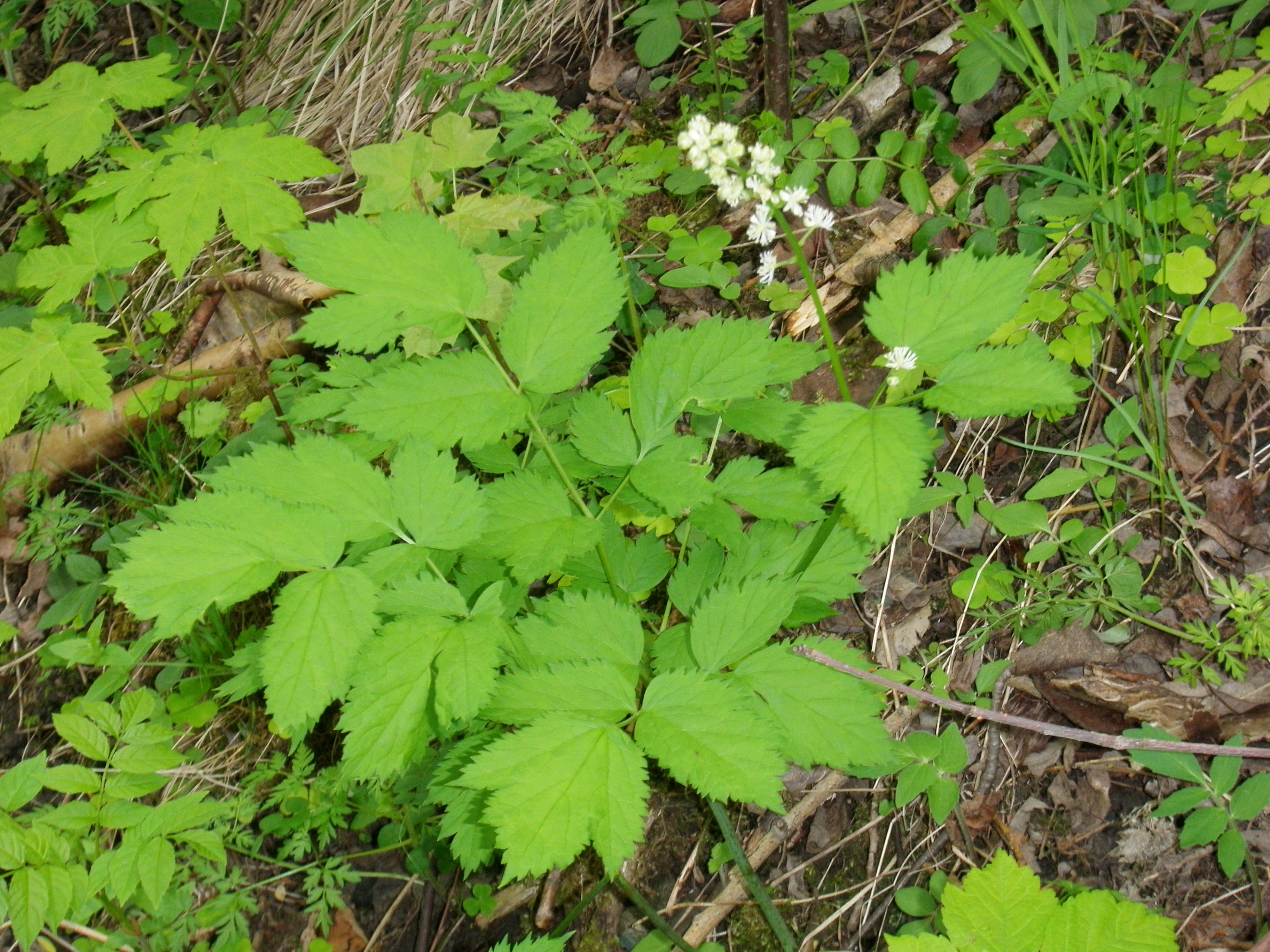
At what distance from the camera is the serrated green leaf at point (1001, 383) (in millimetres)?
1170

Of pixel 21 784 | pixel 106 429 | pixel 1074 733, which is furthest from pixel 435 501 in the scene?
pixel 106 429

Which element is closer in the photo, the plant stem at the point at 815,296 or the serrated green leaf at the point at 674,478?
the plant stem at the point at 815,296

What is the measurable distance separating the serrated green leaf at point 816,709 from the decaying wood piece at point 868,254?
1134mm

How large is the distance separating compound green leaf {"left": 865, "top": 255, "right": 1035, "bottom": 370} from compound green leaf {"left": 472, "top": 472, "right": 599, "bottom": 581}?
56 centimetres

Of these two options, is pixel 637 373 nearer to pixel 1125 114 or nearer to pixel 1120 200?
pixel 1120 200

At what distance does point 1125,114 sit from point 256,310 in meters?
2.67

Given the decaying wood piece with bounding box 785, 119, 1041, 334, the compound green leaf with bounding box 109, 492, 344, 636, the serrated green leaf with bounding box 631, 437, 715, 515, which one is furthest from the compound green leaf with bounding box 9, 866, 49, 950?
the decaying wood piece with bounding box 785, 119, 1041, 334

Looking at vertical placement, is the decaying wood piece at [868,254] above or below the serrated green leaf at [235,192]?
below

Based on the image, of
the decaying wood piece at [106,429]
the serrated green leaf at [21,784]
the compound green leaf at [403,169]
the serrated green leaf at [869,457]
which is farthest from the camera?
the decaying wood piece at [106,429]

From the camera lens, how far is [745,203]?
8.52 ft

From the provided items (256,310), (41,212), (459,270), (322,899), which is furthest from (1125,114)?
(41,212)

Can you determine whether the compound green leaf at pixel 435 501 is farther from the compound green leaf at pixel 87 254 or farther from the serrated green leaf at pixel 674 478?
the compound green leaf at pixel 87 254


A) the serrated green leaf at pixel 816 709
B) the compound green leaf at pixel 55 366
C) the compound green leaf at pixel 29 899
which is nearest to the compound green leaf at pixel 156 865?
the compound green leaf at pixel 29 899

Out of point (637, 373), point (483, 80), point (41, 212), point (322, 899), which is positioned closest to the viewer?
point (637, 373)
